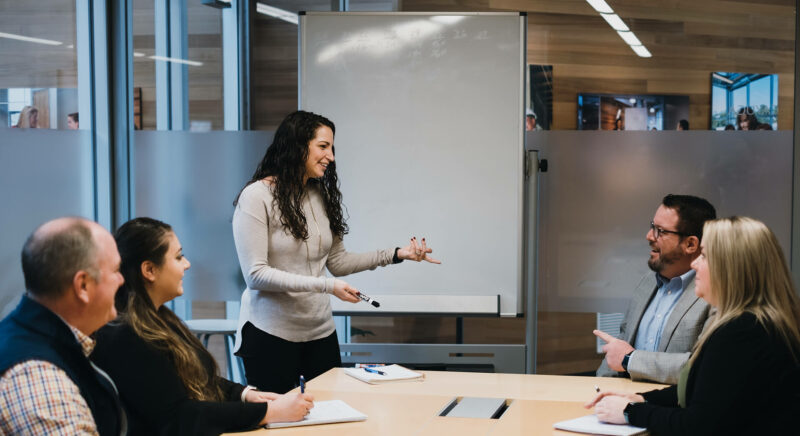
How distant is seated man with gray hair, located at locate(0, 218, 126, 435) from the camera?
1.45 metres

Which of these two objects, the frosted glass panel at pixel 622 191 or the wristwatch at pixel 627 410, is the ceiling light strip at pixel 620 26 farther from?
the wristwatch at pixel 627 410

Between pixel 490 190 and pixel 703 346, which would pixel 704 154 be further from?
pixel 703 346

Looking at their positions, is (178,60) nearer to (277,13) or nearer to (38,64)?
(277,13)

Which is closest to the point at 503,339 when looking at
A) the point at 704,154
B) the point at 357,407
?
the point at 704,154

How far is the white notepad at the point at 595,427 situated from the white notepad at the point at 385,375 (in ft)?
2.37

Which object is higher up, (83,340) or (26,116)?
(26,116)

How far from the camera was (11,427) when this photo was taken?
143 cm

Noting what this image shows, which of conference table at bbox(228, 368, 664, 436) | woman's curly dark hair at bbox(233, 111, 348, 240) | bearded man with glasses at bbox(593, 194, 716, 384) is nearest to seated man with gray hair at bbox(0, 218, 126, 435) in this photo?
conference table at bbox(228, 368, 664, 436)

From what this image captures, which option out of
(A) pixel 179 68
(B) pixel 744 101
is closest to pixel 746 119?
(B) pixel 744 101

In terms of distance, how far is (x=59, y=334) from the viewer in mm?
1562

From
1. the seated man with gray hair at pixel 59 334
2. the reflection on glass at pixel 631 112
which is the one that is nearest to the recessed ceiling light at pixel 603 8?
the reflection on glass at pixel 631 112

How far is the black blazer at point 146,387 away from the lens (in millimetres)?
1962

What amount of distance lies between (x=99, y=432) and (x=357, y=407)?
2.93 feet

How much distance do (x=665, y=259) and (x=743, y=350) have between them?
1.17m
